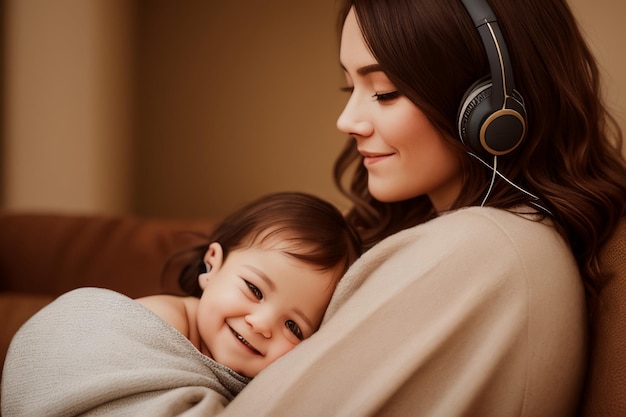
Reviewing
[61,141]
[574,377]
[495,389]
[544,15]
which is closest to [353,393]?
[495,389]

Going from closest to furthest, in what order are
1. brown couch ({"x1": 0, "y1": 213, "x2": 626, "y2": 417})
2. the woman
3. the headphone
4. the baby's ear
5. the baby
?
the woman, the headphone, the baby, the baby's ear, brown couch ({"x1": 0, "y1": 213, "x2": 626, "y2": 417})

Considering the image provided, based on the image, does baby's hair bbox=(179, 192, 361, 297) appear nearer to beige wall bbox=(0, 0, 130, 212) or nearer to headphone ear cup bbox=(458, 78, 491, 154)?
headphone ear cup bbox=(458, 78, 491, 154)

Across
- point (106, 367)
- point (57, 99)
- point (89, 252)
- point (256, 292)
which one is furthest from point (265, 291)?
point (57, 99)

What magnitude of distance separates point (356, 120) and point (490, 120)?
0.75 ft

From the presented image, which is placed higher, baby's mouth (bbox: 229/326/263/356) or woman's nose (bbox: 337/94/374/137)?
woman's nose (bbox: 337/94/374/137)

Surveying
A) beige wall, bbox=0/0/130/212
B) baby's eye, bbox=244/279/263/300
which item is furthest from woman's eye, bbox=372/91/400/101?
beige wall, bbox=0/0/130/212

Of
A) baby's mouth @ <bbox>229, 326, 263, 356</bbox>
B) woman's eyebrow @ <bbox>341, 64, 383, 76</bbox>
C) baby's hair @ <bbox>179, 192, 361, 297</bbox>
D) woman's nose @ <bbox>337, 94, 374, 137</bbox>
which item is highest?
woman's eyebrow @ <bbox>341, 64, 383, 76</bbox>

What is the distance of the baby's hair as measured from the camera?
3.49ft

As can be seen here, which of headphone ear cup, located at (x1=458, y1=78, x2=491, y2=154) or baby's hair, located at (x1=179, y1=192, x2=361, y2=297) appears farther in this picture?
baby's hair, located at (x1=179, y1=192, x2=361, y2=297)

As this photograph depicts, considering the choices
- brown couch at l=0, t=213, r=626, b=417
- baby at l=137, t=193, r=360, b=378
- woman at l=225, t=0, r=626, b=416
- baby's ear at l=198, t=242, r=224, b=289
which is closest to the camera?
woman at l=225, t=0, r=626, b=416

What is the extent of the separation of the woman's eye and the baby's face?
1.02ft

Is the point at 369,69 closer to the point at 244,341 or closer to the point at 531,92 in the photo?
the point at 531,92

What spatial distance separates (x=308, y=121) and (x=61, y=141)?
3.40ft

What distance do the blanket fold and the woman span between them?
13 centimetres
